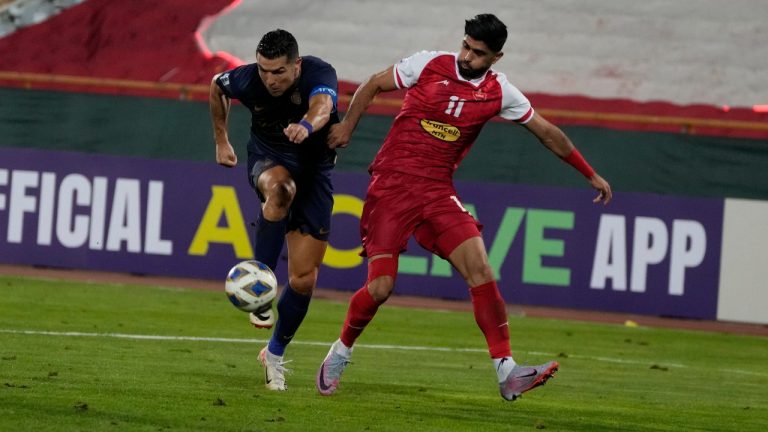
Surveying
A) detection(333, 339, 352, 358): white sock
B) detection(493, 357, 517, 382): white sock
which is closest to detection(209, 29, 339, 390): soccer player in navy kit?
detection(333, 339, 352, 358): white sock

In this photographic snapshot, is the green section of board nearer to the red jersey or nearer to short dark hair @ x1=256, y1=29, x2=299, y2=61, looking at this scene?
the red jersey

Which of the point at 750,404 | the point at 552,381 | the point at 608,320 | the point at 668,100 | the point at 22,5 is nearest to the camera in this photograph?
the point at 750,404

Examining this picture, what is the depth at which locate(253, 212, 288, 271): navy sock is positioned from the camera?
8883 mm

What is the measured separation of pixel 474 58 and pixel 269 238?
5.67 ft

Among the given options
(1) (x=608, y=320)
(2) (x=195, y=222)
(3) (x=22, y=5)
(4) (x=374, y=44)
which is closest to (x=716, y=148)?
(1) (x=608, y=320)

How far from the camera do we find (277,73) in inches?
336

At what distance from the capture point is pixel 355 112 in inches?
331

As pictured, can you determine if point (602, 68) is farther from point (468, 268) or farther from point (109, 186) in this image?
point (468, 268)

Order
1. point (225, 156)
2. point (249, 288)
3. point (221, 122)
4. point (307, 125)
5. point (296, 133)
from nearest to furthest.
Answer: point (296, 133), point (307, 125), point (249, 288), point (225, 156), point (221, 122)

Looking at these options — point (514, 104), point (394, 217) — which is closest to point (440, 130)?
point (514, 104)

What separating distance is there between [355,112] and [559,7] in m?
16.4

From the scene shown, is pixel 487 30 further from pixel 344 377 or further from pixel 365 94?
pixel 344 377

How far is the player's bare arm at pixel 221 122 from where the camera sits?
9.08 meters

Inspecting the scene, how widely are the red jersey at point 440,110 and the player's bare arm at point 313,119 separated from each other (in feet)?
1.46
